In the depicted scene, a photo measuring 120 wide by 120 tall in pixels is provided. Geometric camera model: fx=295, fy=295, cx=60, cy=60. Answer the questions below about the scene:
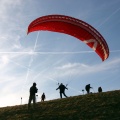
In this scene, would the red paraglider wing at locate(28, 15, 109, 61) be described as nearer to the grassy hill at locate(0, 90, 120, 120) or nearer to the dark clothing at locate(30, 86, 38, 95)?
the grassy hill at locate(0, 90, 120, 120)

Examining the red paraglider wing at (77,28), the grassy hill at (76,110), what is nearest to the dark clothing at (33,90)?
the grassy hill at (76,110)

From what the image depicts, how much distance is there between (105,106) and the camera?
72.3 ft

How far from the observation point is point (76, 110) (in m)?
21.8

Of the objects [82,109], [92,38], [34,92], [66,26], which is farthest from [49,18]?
[82,109]

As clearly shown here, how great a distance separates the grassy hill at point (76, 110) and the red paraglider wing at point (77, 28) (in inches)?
164

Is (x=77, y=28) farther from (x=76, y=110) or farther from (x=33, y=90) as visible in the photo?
(x=76, y=110)

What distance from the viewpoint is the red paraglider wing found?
25453 millimetres

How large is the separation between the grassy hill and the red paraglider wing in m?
4.18

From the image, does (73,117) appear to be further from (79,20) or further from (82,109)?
(79,20)

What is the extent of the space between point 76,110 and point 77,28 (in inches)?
306

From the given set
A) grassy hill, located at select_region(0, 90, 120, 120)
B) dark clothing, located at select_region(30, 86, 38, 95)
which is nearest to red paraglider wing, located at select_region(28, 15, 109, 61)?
grassy hill, located at select_region(0, 90, 120, 120)

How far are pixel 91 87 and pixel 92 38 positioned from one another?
12142 mm

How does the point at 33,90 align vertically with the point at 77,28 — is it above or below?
below

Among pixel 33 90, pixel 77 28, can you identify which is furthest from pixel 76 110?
pixel 77 28
